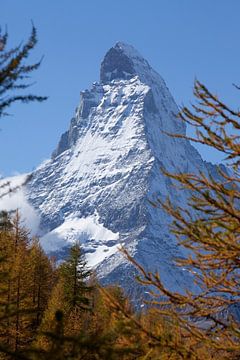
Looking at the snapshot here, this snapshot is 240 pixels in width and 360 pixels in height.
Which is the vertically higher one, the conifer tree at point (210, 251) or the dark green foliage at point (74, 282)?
the dark green foliage at point (74, 282)

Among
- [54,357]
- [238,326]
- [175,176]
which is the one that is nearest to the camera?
[54,357]

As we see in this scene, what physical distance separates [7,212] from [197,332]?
94.8 inches

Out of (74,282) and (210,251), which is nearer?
(210,251)

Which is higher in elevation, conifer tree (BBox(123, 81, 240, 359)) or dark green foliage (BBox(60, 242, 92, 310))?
dark green foliage (BBox(60, 242, 92, 310))

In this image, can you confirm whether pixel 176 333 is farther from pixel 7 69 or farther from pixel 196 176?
pixel 7 69

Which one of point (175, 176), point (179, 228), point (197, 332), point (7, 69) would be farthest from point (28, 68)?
point (197, 332)

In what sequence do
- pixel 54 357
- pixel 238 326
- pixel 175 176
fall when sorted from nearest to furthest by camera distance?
pixel 54 357 → pixel 238 326 → pixel 175 176

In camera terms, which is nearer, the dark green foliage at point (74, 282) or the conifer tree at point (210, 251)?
the conifer tree at point (210, 251)

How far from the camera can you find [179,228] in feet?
20.5

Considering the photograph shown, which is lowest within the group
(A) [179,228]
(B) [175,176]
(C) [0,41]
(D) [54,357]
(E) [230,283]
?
(D) [54,357]

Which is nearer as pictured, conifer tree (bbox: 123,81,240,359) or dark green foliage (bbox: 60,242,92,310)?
conifer tree (bbox: 123,81,240,359)

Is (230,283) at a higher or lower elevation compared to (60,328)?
higher

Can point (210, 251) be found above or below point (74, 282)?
below

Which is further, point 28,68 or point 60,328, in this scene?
point 28,68
